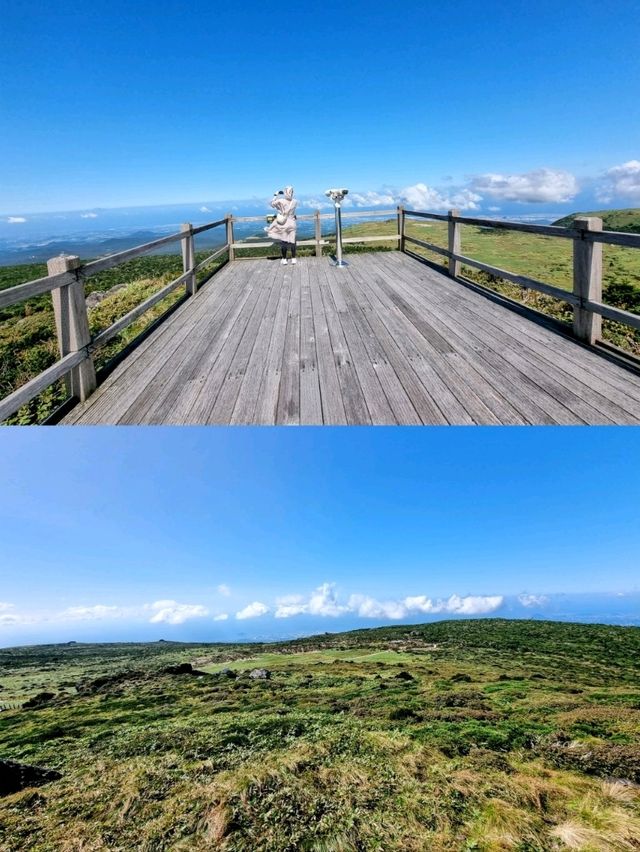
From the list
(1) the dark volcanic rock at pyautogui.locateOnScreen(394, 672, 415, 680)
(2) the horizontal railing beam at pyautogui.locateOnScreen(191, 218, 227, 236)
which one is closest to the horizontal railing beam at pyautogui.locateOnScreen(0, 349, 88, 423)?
(2) the horizontal railing beam at pyautogui.locateOnScreen(191, 218, 227, 236)

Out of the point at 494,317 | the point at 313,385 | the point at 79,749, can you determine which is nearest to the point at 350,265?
the point at 494,317

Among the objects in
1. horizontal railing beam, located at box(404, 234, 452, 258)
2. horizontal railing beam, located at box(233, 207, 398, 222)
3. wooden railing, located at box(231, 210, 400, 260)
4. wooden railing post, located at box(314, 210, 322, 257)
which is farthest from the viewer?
wooden railing post, located at box(314, 210, 322, 257)

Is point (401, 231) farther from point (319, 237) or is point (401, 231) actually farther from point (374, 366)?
point (374, 366)

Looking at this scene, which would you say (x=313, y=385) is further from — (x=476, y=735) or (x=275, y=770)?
(x=476, y=735)

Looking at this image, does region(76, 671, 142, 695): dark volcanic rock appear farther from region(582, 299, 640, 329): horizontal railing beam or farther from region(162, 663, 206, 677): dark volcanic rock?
region(582, 299, 640, 329): horizontal railing beam

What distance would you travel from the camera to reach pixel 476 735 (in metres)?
6.39

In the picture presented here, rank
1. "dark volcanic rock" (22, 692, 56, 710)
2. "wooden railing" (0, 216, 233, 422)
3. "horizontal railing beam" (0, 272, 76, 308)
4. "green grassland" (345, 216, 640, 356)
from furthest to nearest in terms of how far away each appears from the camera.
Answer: "dark volcanic rock" (22, 692, 56, 710) → "green grassland" (345, 216, 640, 356) → "wooden railing" (0, 216, 233, 422) → "horizontal railing beam" (0, 272, 76, 308)

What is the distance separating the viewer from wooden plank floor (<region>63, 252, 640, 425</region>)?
3699mm

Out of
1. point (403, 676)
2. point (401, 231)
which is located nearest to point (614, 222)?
point (401, 231)

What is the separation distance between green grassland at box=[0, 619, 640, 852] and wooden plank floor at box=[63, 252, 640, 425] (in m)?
3.61

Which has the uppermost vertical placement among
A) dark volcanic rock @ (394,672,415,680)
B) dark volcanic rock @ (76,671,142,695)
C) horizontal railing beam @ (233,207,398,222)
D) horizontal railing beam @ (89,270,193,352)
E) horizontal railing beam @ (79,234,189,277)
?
horizontal railing beam @ (233,207,398,222)

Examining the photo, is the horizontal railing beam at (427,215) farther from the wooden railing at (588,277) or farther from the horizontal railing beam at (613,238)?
the horizontal railing beam at (613,238)

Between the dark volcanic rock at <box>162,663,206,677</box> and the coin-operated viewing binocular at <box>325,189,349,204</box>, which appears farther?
the coin-operated viewing binocular at <box>325,189,349,204</box>

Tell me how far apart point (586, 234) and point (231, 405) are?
11.7 ft
